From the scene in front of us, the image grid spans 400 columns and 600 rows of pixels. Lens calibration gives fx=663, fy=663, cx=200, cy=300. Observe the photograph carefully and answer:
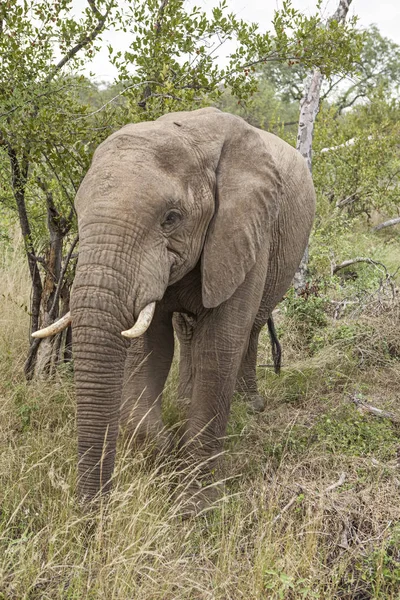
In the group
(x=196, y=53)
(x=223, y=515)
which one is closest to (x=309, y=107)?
(x=196, y=53)

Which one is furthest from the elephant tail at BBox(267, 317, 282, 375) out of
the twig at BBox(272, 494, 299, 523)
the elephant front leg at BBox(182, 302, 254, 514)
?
the twig at BBox(272, 494, 299, 523)

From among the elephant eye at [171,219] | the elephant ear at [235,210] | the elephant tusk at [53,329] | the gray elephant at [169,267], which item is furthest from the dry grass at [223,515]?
the elephant eye at [171,219]

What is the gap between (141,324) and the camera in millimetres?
2906

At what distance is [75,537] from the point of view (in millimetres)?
2938

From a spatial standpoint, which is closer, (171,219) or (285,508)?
(171,219)

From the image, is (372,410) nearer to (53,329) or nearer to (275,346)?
(275,346)

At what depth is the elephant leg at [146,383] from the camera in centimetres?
397

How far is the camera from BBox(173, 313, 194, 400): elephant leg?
4520mm

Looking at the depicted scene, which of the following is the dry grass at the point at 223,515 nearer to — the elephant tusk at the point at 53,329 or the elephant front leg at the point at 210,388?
the elephant front leg at the point at 210,388

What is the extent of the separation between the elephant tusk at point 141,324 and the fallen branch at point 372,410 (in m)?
2.51

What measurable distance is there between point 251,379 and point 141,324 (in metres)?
2.77

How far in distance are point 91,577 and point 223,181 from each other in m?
2.04

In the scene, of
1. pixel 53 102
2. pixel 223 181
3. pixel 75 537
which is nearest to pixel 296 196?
pixel 223 181

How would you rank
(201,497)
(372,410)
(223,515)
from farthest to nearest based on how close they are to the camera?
(372,410) → (201,497) → (223,515)
